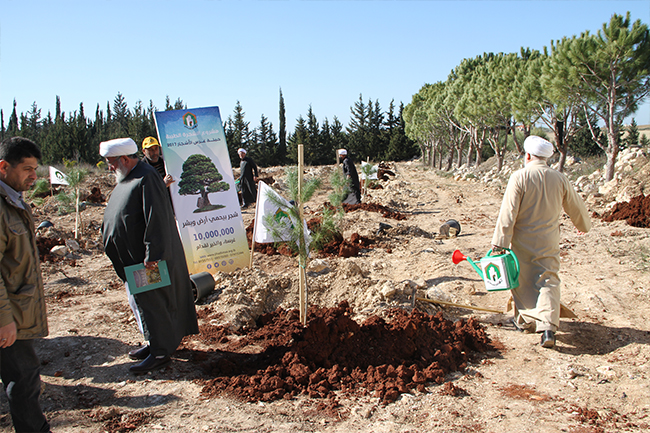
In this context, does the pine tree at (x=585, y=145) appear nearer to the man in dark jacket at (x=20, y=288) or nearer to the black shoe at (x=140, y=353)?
the black shoe at (x=140, y=353)

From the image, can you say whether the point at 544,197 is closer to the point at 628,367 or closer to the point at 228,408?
the point at 628,367

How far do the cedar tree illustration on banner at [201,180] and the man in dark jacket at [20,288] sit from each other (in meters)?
3.61

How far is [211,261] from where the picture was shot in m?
6.32

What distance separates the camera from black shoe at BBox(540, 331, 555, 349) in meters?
3.91

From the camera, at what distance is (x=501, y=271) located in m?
4.02

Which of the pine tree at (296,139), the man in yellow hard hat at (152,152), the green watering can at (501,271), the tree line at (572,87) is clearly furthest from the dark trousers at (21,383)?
the pine tree at (296,139)

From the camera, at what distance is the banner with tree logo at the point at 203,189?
6.12 metres

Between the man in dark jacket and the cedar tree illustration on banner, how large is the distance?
3.61m

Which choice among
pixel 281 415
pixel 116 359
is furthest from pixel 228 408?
pixel 116 359

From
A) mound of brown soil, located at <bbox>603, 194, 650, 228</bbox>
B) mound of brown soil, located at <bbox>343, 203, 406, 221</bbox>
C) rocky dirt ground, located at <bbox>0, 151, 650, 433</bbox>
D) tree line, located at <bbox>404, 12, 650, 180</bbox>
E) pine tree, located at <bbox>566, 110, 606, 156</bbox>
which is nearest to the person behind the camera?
rocky dirt ground, located at <bbox>0, 151, 650, 433</bbox>

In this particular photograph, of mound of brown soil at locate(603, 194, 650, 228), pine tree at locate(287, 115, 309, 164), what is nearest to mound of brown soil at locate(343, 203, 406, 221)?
mound of brown soil at locate(603, 194, 650, 228)

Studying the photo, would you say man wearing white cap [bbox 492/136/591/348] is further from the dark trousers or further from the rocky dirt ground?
the dark trousers

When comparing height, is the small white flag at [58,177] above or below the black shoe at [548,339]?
above

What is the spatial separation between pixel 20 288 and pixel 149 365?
137 cm
